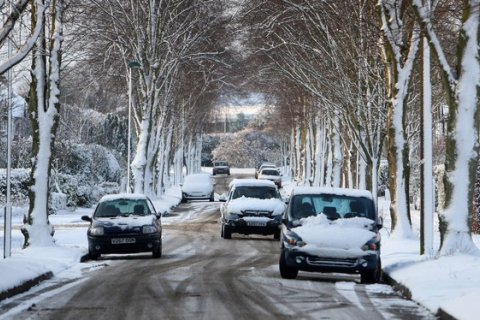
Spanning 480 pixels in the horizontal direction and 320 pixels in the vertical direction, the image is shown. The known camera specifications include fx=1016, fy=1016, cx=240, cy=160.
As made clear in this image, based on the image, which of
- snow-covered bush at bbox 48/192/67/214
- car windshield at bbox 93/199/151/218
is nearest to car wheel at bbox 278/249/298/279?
car windshield at bbox 93/199/151/218

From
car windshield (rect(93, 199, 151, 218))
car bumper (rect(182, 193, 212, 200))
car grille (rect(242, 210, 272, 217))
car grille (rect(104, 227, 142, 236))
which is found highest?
car windshield (rect(93, 199, 151, 218))

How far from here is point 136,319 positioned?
12.1 m

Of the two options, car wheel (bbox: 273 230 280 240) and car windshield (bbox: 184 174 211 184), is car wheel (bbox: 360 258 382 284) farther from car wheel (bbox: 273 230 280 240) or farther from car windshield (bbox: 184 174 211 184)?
car windshield (bbox: 184 174 211 184)

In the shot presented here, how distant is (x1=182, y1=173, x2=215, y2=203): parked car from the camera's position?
64.3 metres

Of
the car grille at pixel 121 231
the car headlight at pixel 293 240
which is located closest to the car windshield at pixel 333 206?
the car headlight at pixel 293 240

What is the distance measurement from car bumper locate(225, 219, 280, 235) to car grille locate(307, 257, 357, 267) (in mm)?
12487

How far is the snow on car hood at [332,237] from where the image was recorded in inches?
690

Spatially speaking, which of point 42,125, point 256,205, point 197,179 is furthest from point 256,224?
point 197,179

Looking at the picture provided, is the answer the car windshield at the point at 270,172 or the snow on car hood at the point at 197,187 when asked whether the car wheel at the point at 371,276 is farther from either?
the car windshield at the point at 270,172

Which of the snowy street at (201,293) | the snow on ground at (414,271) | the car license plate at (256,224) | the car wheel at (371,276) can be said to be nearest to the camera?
the snowy street at (201,293)

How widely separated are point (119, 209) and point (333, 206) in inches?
281

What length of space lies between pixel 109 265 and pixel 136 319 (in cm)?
951

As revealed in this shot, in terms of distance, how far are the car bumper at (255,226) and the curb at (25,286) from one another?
479 inches

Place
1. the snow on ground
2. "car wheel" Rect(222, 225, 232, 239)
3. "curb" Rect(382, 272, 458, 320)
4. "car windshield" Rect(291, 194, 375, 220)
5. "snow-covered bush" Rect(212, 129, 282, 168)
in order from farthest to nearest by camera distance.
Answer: "snow-covered bush" Rect(212, 129, 282, 168), "car wheel" Rect(222, 225, 232, 239), "car windshield" Rect(291, 194, 375, 220), the snow on ground, "curb" Rect(382, 272, 458, 320)
